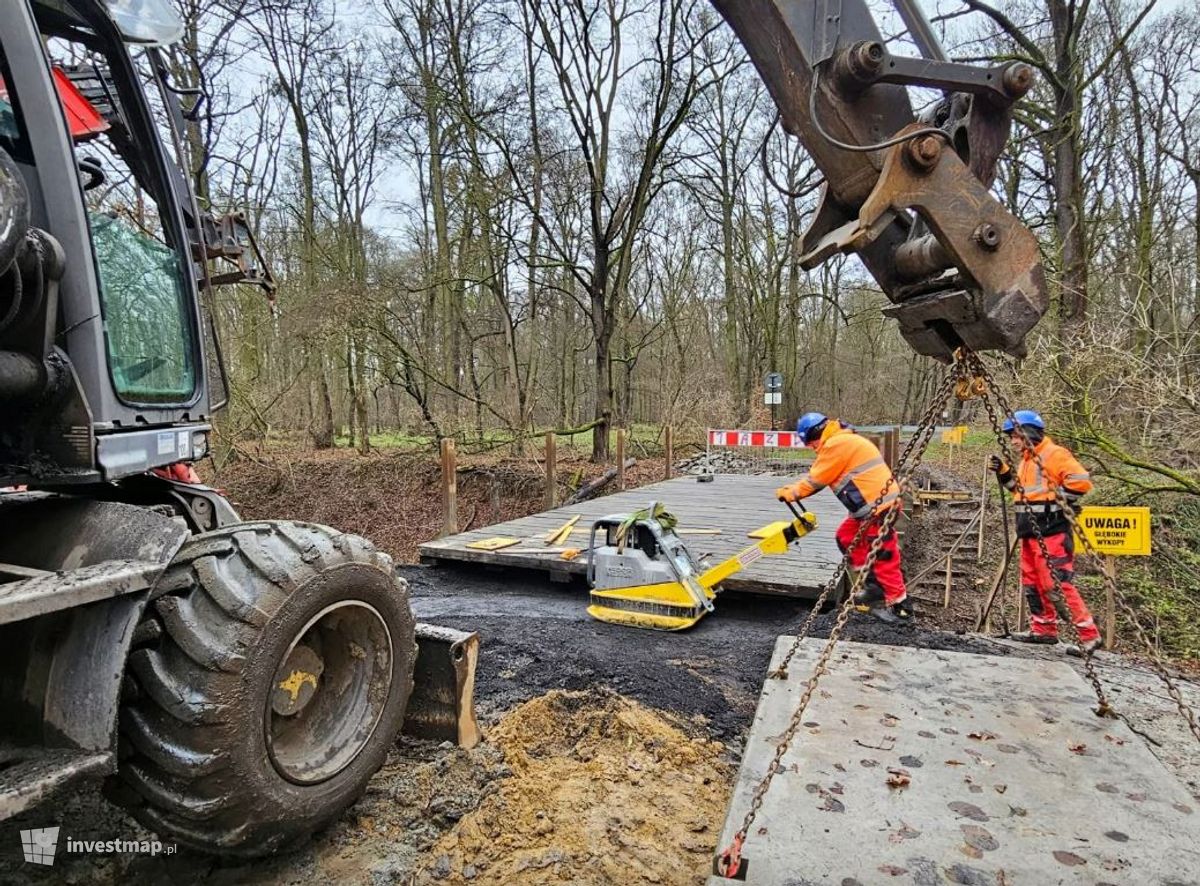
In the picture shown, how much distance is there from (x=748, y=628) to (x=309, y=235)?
16.5 meters

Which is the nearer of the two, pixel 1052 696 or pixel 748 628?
pixel 1052 696

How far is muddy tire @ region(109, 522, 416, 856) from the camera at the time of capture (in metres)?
1.82

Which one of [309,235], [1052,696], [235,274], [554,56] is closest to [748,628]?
[1052,696]

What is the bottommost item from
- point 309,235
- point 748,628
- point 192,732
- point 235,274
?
point 748,628

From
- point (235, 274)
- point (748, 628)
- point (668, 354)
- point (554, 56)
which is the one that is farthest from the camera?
point (668, 354)

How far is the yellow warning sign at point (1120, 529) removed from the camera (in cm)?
474

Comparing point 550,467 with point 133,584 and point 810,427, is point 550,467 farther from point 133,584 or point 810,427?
point 133,584

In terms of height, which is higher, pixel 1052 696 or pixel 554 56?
pixel 554 56

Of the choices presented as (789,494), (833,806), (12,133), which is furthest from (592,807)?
(789,494)

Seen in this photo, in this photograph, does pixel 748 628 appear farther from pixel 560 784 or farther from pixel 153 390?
pixel 153 390

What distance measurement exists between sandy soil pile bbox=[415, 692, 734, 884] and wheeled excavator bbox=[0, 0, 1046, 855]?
37cm

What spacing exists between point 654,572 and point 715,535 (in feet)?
9.47

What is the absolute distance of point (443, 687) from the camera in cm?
271

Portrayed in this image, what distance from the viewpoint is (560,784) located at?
273 cm
